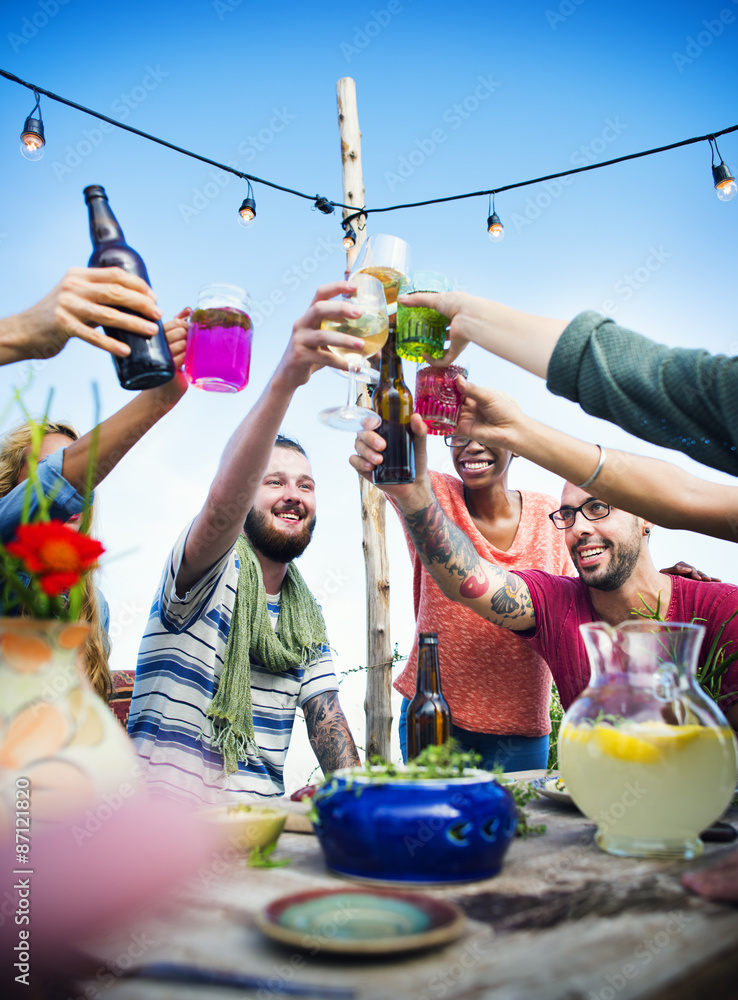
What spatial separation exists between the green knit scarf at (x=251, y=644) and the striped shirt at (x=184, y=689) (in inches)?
2.2

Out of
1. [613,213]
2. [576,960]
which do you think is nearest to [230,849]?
[576,960]

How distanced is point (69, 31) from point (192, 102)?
112 cm

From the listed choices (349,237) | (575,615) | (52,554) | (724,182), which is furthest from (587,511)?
(349,237)

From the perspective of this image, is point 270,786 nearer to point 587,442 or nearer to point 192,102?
point 587,442

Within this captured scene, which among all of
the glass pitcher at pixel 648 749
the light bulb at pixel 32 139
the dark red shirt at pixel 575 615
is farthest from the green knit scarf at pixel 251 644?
the light bulb at pixel 32 139

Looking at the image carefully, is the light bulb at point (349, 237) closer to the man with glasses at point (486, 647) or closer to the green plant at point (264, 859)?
the man with glasses at point (486, 647)

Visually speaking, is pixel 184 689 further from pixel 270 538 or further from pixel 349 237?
pixel 349 237

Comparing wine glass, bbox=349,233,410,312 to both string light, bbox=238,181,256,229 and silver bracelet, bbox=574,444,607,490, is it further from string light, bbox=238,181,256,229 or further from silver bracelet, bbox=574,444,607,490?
string light, bbox=238,181,256,229

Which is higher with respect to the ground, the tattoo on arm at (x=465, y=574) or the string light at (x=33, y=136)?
the string light at (x=33, y=136)

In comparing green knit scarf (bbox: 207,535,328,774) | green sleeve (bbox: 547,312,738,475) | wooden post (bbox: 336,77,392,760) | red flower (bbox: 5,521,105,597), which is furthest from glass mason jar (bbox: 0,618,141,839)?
wooden post (bbox: 336,77,392,760)

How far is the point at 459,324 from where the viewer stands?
1669mm

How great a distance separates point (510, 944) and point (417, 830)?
0.66 feet

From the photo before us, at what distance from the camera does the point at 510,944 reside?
59 cm

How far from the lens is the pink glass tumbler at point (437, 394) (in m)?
1.89
